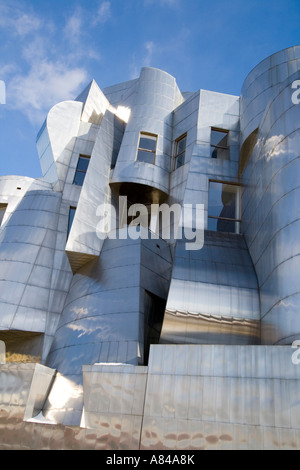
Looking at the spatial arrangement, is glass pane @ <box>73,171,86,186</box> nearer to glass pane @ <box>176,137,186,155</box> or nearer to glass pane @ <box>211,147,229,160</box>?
Answer: glass pane @ <box>176,137,186,155</box>

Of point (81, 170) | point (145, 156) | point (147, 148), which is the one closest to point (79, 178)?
point (81, 170)

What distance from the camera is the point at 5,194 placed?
2595 centimetres

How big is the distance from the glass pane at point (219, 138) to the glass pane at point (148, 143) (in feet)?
11.7

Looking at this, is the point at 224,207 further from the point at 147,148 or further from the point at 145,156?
the point at 147,148

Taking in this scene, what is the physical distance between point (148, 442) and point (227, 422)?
2.29 meters

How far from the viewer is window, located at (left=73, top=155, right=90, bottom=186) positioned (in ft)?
86.8

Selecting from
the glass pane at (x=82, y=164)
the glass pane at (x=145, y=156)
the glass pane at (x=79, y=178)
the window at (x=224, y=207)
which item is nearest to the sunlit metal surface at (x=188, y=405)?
the window at (x=224, y=207)

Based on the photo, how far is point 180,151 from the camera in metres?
25.8

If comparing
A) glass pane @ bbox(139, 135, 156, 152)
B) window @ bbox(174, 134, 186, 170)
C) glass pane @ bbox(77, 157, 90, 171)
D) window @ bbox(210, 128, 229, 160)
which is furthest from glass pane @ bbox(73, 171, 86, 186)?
window @ bbox(210, 128, 229, 160)

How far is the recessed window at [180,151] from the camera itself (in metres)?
25.2

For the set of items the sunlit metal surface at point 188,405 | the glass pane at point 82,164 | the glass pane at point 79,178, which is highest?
the glass pane at point 82,164

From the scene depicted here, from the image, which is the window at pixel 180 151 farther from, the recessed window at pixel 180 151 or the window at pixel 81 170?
the window at pixel 81 170
